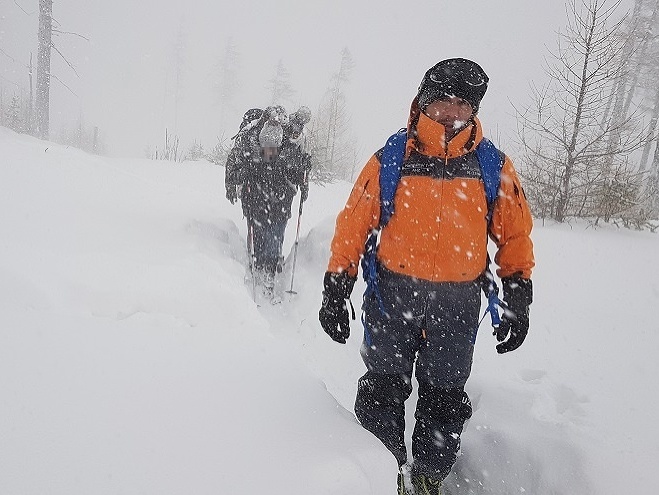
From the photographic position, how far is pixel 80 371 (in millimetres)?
2229

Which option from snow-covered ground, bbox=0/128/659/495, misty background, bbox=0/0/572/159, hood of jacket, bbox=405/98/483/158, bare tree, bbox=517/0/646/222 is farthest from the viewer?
misty background, bbox=0/0/572/159

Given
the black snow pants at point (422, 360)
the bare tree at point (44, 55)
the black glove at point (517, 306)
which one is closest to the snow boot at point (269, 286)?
the black snow pants at point (422, 360)

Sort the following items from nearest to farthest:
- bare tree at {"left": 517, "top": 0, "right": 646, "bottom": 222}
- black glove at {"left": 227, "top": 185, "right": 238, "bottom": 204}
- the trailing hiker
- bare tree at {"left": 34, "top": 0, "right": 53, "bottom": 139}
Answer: the trailing hiker < black glove at {"left": 227, "top": 185, "right": 238, "bottom": 204} < bare tree at {"left": 517, "top": 0, "right": 646, "bottom": 222} < bare tree at {"left": 34, "top": 0, "right": 53, "bottom": 139}

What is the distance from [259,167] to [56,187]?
103 inches

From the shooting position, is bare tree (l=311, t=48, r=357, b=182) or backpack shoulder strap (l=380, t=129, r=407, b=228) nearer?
backpack shoulder strap (l=380, t=129, r=407, b=228)

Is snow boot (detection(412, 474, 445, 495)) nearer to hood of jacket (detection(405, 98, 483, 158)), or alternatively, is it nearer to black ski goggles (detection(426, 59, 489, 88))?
hood of jacket (detection(405, 98, 483, 158))

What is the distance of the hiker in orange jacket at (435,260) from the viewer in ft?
7.43

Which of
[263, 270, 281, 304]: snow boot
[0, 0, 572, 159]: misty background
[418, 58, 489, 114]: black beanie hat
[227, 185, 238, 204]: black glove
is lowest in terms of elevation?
[263, 270, 281, 304]: snow boot

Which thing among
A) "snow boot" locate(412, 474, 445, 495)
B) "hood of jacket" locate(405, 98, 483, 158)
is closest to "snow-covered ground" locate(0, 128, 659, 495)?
"snow boot" locate(412, 474, 445, 495)

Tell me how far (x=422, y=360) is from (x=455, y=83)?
1.62 m

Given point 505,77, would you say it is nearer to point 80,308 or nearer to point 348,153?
point 348,153

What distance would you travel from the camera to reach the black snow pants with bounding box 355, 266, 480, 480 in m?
2.38

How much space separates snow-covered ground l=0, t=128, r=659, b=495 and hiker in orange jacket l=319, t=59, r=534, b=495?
525 millimetres

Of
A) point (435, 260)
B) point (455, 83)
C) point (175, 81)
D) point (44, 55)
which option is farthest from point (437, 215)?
point (175, 81)
